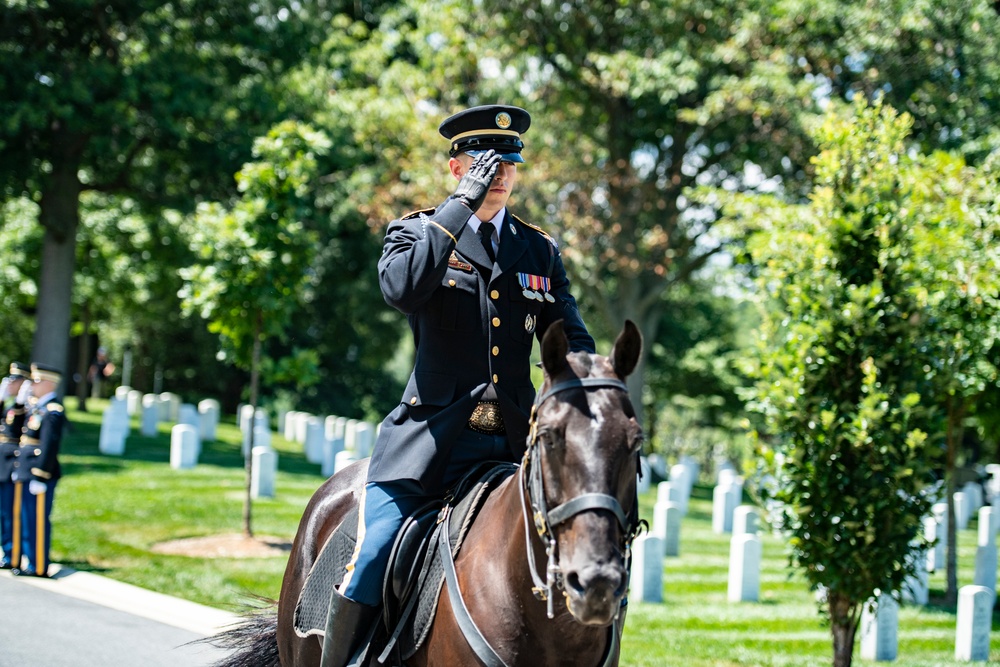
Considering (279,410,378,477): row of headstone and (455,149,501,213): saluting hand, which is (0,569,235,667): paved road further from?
(279,410,378,477): row of headstone

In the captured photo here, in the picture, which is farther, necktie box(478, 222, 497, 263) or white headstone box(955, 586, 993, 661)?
white headstone box(955, 586, 993, 661)

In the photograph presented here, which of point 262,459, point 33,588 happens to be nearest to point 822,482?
point 33,588

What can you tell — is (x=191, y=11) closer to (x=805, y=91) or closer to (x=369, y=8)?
(x=369, y=8)

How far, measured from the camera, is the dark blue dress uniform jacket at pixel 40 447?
11.0m

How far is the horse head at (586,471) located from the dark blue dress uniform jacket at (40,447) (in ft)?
30.6

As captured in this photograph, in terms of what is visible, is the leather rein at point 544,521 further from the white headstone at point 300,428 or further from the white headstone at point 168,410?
the white headstone at point 168,410


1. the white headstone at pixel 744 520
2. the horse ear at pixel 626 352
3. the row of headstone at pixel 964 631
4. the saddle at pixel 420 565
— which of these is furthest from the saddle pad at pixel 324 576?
the white headstone at pixel 744 520

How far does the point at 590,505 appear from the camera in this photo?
9.00 feet

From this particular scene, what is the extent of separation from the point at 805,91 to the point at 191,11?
45.3ft

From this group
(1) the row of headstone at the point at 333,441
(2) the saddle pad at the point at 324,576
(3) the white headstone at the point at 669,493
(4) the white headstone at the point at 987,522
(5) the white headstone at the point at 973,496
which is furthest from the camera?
(5) the white headstone at the point at 973,496

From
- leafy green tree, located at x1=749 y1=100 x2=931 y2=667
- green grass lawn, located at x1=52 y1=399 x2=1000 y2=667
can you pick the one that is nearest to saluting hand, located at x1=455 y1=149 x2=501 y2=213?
green grass lawn, located at x1=52 y1=399 x2=1000 y2=667

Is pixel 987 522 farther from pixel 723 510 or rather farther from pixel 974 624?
pixel 974 624

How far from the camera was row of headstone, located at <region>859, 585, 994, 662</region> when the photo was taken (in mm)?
9703

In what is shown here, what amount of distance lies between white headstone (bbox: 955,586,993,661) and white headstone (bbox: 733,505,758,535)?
4.86 metres
